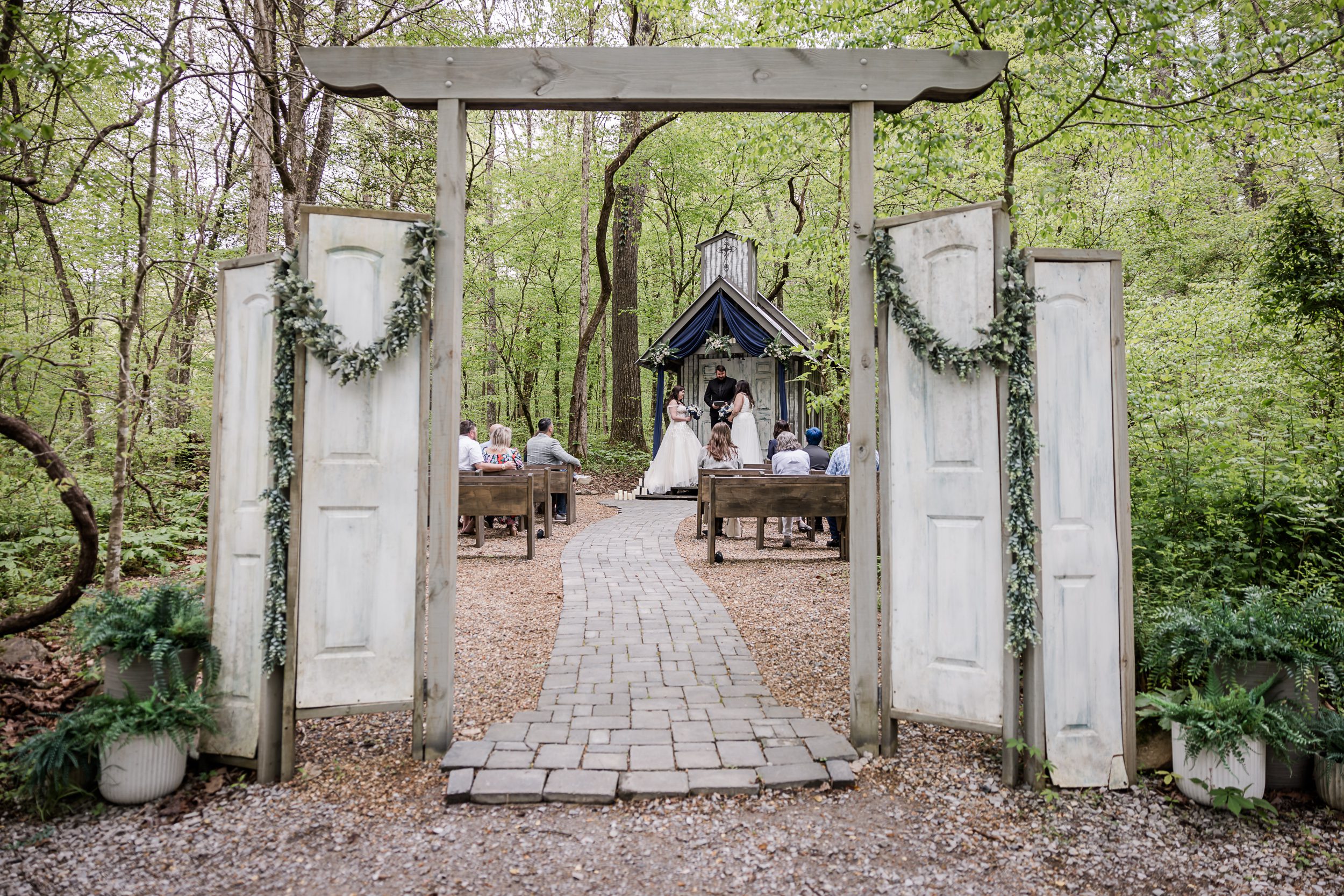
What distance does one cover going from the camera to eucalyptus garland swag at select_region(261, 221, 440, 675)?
2938mm

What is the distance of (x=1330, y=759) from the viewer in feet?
9.05

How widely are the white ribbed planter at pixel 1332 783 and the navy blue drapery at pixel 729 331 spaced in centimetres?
1207

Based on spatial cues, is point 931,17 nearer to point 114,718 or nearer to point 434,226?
point 434,226


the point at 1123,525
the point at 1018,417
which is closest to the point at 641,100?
the point at 1018,417

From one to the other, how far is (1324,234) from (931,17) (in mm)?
3185

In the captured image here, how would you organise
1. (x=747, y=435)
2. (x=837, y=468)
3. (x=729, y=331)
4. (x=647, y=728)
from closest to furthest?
(x=647, y=728) < (x=837, y=468) < (x=747, y=435) < (x=729, y=331)

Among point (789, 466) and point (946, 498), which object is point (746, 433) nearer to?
point (789, 466)

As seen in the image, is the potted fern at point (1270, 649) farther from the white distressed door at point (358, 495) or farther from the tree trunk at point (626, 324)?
the tree trunk at point (626, 324)

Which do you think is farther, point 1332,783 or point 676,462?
point 676,462

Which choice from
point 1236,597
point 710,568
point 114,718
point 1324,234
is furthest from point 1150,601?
point 114,718

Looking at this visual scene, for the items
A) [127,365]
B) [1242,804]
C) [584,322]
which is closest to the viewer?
[1242,804]

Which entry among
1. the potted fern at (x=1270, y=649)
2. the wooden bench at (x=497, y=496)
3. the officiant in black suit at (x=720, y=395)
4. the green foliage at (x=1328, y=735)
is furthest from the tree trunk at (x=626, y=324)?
the green foliage at (x=1328, y=735)

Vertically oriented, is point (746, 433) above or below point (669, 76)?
below

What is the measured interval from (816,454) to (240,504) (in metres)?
7.79
